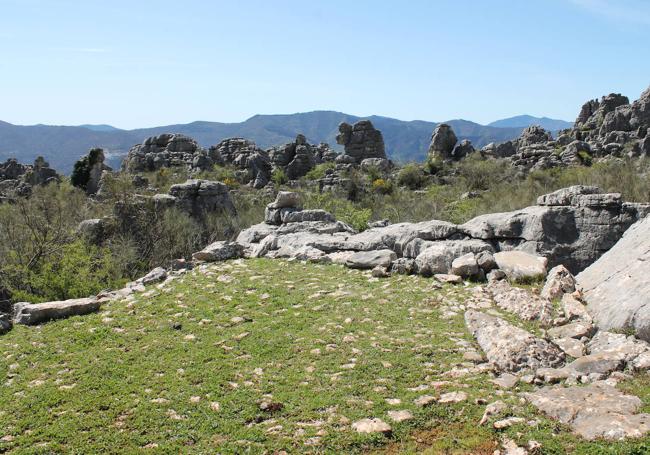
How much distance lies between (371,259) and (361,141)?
68.7m

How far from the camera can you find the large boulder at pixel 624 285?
778cm

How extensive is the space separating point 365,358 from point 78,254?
13.6 metres

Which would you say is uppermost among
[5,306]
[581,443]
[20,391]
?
[581,443]

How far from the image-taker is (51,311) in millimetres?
11000

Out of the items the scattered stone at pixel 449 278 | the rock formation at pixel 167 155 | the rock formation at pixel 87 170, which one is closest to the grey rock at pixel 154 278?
the scattered stone at pixel 449 278

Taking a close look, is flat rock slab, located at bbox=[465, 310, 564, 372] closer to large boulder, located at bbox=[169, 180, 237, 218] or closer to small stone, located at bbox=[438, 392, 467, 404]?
small stone, located at bbox=[438, 392, 467, 404]

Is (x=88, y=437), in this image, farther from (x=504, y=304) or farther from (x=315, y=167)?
(x=315, y=167)

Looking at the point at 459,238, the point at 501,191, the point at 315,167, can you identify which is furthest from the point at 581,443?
the point at 315,167

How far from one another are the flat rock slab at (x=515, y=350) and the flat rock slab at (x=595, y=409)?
806mm

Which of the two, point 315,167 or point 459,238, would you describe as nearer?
point 459,238

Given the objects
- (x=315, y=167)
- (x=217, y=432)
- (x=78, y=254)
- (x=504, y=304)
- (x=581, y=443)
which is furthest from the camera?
(x=315, y=167)

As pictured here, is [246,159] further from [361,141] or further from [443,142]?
[443,142]

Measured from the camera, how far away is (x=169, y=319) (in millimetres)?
10414

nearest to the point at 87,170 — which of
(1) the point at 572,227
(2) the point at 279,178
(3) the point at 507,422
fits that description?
(2) the point at 279,178
